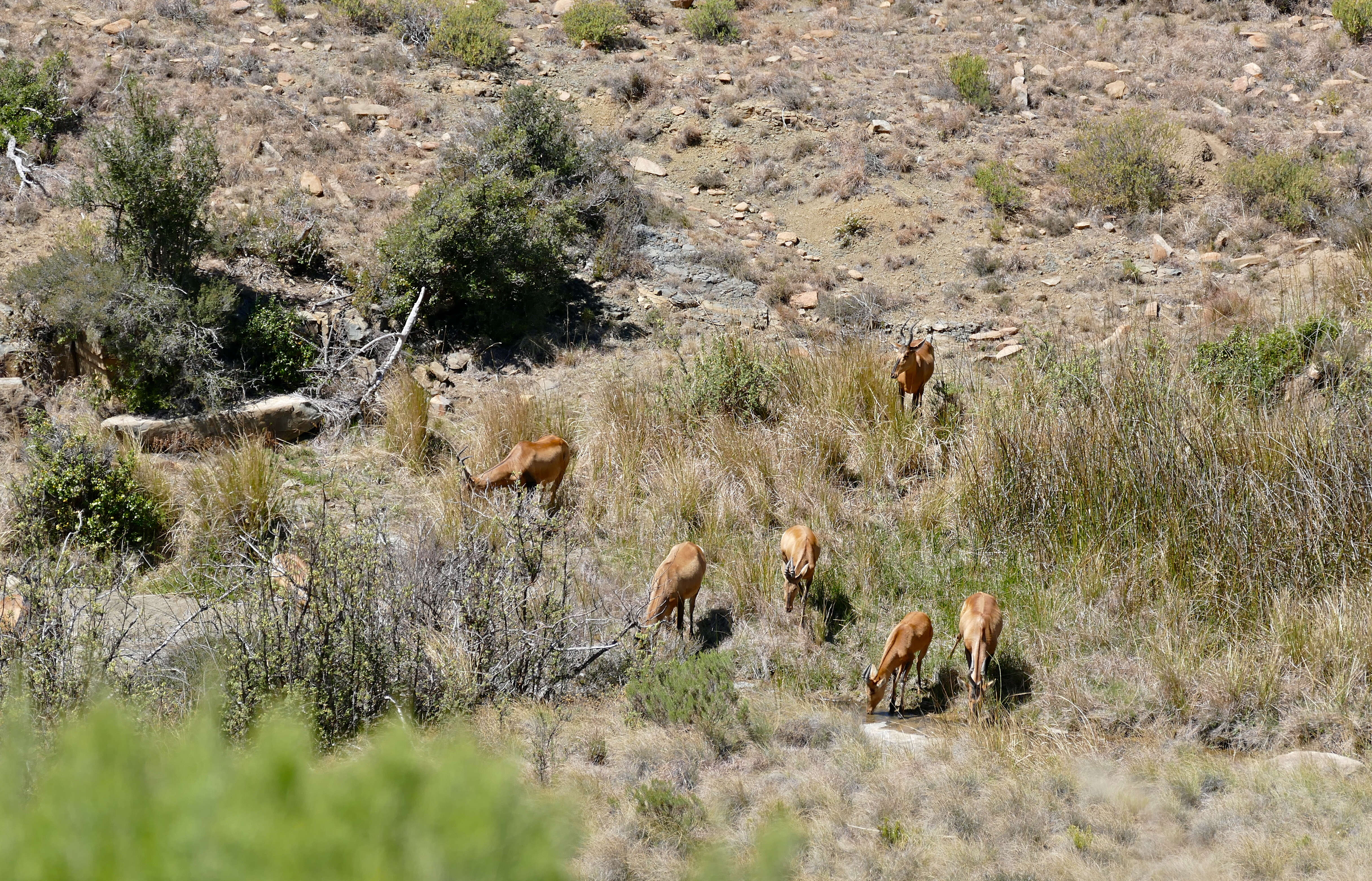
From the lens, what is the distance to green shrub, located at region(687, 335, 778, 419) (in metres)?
9.02

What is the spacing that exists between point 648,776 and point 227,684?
80.4 inches

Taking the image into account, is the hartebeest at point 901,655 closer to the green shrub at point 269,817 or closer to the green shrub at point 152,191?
the green shrub at point 269,817

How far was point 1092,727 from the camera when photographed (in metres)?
5.22

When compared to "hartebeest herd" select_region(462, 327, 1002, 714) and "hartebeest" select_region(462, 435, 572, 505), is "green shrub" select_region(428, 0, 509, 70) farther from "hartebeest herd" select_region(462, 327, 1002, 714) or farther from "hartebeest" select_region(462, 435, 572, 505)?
"hartebeest" select_region(462, 435, 572, 505)

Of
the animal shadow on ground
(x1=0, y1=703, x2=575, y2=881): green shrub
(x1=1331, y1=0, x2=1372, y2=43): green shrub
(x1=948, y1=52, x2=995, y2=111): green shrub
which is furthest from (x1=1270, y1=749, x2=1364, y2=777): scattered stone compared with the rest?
(x1=1331, y1=0, x2=1372, y2=43): green shrub

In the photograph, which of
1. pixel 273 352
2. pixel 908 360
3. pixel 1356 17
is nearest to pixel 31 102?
pixel 273 352

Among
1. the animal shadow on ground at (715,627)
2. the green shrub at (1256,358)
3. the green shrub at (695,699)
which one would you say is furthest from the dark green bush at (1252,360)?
the green shrub at (695,699)

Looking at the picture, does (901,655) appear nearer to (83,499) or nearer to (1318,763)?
(1318,763)

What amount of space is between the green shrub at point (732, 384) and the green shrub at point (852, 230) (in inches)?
279

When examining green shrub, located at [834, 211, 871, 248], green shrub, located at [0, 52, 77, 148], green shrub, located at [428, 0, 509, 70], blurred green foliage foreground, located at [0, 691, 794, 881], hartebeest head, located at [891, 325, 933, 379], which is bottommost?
hartebeest head, located at [891, 325, 933, 379]

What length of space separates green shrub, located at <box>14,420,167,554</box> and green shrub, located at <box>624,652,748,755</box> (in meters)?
4.47

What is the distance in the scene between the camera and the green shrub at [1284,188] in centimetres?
1494

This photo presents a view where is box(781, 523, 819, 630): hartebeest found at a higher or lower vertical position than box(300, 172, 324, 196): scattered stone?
lower

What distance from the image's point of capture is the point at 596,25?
68.1ft
